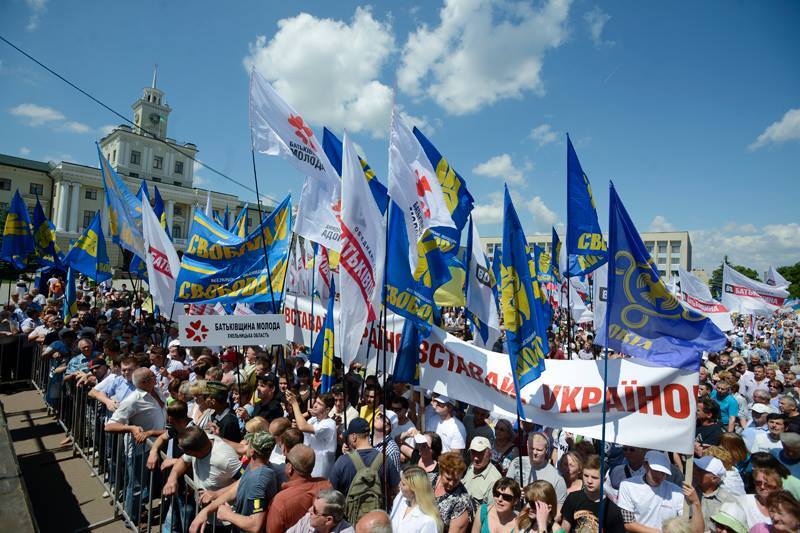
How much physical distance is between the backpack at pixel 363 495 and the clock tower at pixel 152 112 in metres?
87.7

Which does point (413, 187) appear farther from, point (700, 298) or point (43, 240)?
point (43, 240)

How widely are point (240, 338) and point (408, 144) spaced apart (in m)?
3.25

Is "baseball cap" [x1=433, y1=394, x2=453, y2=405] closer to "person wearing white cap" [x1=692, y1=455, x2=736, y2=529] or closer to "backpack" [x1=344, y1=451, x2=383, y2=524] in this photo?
"backpack" [x1=344, y1=451, x2=383, y2=524]

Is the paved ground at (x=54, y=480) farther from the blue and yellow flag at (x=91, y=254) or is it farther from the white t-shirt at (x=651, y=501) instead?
the white t-shirt at (x=651, y=501)

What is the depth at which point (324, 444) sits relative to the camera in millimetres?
5078

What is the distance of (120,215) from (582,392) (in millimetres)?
9273

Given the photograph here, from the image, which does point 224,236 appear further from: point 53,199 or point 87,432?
point 53,199

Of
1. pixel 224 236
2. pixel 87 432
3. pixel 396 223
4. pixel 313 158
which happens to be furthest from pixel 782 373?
pixel 87 432

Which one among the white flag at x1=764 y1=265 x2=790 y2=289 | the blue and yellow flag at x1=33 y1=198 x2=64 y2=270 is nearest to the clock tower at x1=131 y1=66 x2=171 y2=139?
the blue and yellow flag at x1=33 y1=198 x2=64 y2=270

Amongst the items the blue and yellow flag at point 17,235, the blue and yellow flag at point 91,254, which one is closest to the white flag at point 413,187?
the blue and yellow flag at point 91,254

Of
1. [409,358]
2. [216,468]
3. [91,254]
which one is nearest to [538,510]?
[216,468]

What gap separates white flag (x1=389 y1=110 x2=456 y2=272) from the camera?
17.7ft

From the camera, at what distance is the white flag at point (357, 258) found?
5.01 meters

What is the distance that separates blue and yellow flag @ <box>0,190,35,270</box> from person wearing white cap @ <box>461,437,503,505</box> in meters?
16.4
